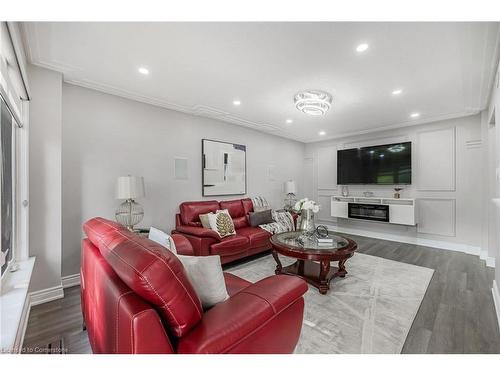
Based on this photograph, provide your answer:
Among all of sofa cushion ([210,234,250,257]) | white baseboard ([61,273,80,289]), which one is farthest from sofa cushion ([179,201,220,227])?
white baseboard ([61,273,80,289])

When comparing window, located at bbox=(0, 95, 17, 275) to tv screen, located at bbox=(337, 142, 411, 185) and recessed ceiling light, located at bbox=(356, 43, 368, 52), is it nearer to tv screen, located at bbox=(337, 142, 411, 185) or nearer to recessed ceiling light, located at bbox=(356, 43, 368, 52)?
recessed ceiling light, located at bbox=(356, 43, 368, 52)

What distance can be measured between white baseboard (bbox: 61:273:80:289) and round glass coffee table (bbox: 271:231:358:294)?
2.48 meters

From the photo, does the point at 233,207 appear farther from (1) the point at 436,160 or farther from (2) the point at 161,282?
(1) the point at 436,160

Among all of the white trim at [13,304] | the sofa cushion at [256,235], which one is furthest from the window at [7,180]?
the sofa cushion at [256,235]

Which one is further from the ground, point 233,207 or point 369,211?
point 233,207

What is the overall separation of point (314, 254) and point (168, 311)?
6.15 feet

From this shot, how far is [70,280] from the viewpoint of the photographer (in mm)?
2711

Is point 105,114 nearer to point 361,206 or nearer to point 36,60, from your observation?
point 36,60

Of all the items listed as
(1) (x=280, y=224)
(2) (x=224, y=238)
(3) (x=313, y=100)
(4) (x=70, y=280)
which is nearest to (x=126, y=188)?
(4) (x=70, y=280)

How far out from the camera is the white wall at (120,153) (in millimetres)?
2750

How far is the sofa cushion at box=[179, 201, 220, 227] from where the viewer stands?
11.5 feet

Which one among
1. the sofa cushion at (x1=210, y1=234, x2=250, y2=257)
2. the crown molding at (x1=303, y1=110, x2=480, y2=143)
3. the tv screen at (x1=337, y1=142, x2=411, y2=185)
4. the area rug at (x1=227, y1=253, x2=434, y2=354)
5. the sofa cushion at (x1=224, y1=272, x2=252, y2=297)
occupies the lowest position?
the area rug at (x1=227, y1=253, x2=434, y2=354)

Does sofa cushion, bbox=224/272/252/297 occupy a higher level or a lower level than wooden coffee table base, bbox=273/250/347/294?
higher
